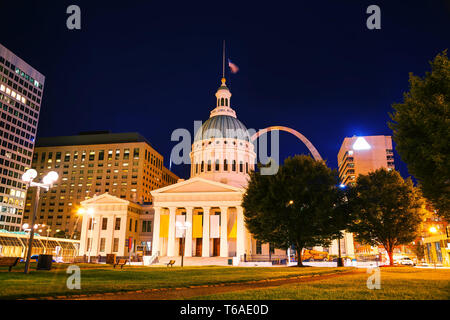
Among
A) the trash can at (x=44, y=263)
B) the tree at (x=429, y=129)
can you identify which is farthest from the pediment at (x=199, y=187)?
the trash can at (x=44, y=263)

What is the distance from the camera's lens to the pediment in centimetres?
7025

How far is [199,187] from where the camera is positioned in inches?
2815

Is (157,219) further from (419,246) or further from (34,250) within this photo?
(419,246)

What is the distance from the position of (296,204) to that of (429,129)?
22.8 metres

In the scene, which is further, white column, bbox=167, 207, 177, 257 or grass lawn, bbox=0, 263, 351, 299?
white column, bbox=167, 207, 177, 257

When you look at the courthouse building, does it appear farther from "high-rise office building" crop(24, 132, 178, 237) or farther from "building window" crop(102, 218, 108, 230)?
"high-rise office building" crop(24, 132, 178, 237)

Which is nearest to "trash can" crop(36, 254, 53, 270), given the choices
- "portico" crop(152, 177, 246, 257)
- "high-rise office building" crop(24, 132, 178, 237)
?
"portico" crop(152, 177, 246, 257)

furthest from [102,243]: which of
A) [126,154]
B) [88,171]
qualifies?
[88,171]

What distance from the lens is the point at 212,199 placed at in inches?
2768

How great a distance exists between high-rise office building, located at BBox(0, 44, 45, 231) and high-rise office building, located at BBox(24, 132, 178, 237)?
32925 millimetres

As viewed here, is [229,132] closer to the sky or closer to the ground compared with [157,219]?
closer to the sky

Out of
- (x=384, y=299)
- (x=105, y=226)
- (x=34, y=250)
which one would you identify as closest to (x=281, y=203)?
(x=384, y=299)

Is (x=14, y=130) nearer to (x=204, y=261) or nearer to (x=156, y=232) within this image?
(x=156, y=232)

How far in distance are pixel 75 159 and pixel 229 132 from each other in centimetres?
9851
